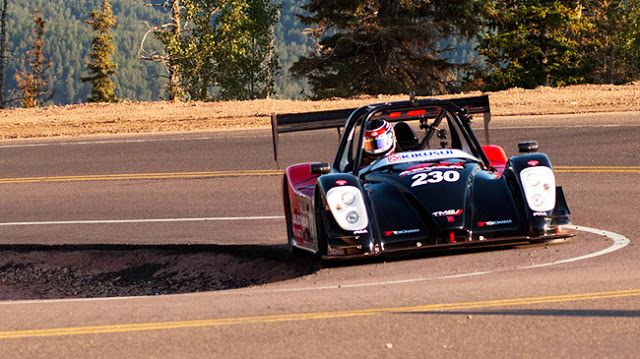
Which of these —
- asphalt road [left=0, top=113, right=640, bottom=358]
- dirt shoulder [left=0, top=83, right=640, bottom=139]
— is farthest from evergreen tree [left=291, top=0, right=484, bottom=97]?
asphalt road [left=0, top=113, right=640, bottom=358]

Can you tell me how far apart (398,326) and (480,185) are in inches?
162

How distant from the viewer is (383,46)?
145ft

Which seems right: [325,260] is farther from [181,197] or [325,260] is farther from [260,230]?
[181,197]

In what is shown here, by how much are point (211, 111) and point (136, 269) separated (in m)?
15.9

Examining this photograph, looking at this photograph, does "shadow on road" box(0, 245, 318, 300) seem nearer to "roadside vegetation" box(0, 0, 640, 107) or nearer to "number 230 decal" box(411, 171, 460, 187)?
"number 230 decal" box(411, 171, 460, 187)

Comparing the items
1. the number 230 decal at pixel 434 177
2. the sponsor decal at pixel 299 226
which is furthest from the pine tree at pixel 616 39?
the number 230 decal at pixel 434 177

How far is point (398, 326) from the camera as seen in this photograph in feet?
23.7

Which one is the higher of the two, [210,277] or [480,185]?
[480,185]

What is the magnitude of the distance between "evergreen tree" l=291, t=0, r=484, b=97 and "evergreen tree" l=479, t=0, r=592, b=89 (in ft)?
12.3

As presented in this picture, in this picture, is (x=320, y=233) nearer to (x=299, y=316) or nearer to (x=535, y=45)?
(x=299, y=316)

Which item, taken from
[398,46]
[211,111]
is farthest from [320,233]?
[398,46]

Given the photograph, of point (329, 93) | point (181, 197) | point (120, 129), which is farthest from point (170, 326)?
point (329, 93)

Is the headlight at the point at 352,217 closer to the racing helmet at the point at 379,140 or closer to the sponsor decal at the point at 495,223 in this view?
the sponsor decal at the point at 495,223

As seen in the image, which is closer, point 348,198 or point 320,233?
point 348,198
